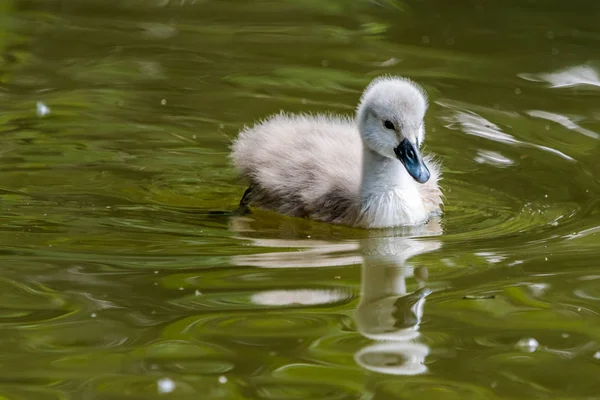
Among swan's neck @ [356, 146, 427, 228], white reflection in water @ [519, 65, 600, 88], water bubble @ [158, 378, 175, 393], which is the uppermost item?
white reflection in water @ [519, 65, 600, 88]

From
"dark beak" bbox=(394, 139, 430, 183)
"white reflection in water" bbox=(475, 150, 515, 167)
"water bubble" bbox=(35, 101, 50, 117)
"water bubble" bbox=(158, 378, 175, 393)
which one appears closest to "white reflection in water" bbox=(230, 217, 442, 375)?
"dark beak" bbox=(394, 139, 430, 183)

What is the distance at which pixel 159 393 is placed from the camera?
11.8ft

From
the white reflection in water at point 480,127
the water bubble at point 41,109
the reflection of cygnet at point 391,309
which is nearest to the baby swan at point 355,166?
the reflection of cygnet at point 391,309

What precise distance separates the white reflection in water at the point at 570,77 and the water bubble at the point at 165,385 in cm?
478

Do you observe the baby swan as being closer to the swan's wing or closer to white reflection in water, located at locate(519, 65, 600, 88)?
the swan's wing

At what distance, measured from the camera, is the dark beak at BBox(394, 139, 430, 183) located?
545 centimetres

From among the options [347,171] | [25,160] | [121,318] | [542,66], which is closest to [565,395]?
[121,318]

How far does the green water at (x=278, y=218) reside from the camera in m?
3.83

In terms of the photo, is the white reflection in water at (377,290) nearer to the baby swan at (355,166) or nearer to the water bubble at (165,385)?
the baby swan at (355,166)

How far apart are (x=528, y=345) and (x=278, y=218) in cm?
202

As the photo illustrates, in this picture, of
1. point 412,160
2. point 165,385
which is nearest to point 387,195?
point 412,160

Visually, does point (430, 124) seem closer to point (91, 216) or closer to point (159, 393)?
point (91, 216)

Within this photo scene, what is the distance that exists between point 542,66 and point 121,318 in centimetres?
479

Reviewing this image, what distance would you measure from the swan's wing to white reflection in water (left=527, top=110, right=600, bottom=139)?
147cm
